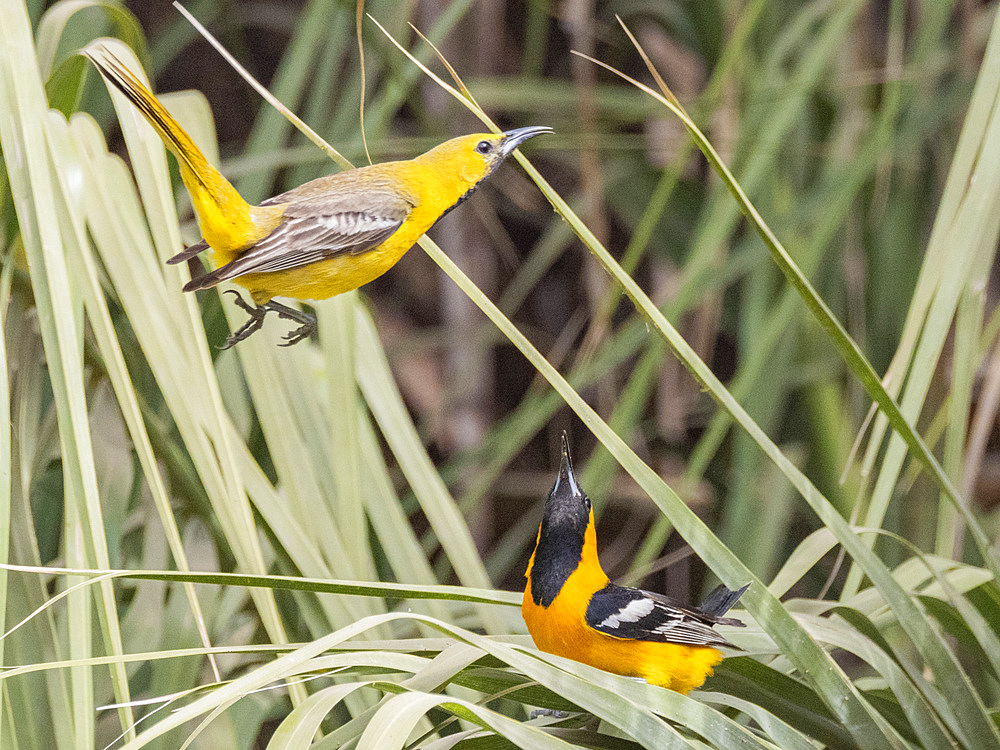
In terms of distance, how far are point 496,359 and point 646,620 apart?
118cm

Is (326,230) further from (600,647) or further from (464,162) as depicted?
(600,647)

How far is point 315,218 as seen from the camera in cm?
28

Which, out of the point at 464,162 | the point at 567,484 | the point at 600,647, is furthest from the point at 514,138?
the point at 600,647

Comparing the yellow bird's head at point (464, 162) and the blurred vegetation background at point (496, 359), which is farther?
the blurred vegetation background at point (496, 359)

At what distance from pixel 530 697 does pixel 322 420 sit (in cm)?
23

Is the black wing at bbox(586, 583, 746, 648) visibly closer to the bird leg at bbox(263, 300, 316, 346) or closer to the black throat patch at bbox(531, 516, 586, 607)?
the black throat patch at bbox(531, 516, 586, 607)

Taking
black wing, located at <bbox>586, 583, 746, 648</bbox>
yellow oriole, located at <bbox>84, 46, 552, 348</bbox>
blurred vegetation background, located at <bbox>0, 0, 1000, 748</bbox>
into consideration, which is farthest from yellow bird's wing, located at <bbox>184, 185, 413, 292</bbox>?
black wing, located at <bbox>586, 583, 746, 648</bbox>

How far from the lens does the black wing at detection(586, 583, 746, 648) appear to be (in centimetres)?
43

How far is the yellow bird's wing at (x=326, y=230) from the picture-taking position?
0.26 meters

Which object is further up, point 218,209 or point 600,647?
point 218,209

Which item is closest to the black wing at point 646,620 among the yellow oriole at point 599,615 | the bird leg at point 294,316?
the yellow oriole at point 599,615

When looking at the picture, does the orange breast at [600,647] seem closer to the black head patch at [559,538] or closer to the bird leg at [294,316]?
the black head patch at [559,538]

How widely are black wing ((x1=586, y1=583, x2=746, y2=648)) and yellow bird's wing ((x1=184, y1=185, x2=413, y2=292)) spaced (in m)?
0.22

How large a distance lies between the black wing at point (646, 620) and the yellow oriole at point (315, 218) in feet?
0.71
